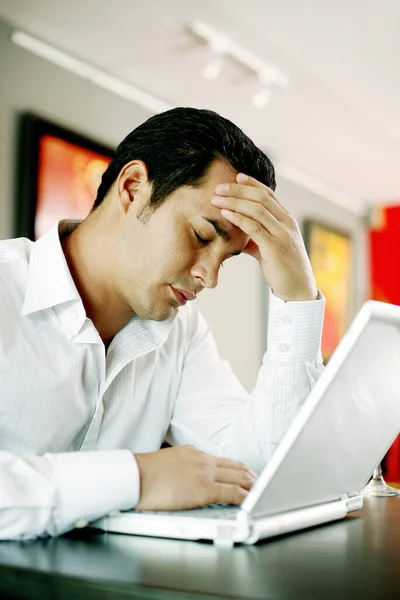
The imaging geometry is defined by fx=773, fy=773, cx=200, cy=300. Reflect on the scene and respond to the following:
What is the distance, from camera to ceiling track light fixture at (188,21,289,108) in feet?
11.8

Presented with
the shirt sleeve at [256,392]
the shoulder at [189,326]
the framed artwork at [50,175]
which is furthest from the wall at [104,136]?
the shirt sleeve at [256,392]

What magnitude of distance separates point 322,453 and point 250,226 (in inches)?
20.9

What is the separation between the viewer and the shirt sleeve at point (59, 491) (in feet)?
3.04

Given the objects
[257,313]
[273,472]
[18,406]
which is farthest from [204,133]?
[257,313]

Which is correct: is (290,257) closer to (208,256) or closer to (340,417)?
(208,256)

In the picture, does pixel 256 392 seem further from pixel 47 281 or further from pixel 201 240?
pixel 47 281

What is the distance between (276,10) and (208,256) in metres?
2.25

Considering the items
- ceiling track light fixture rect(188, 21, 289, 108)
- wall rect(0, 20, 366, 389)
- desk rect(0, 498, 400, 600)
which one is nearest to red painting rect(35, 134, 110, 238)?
wall rect(0, 20, 366, 389)

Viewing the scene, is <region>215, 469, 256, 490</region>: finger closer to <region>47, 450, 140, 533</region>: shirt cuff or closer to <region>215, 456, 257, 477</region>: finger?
<region>215, 456, 257, 477</region>: finger

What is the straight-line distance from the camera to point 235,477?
1060 millimetres

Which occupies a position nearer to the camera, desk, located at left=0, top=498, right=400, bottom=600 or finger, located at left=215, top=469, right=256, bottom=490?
desk, located at left=0, top=498, right=400, bottom=600

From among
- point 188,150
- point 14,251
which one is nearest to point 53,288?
point 14,251

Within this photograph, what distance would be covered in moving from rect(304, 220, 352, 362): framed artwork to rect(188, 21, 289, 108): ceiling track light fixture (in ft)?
6.15

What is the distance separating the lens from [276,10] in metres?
3.35
